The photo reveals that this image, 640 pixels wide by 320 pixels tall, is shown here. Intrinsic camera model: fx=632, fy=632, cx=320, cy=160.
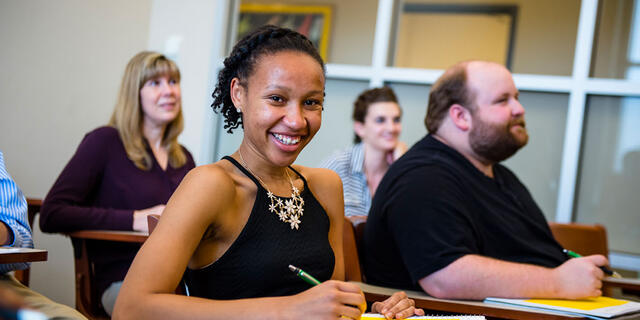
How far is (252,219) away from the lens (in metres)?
1.33

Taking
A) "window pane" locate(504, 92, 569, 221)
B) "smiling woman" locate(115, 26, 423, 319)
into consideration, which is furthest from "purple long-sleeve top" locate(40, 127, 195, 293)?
"window pane" locate(504, 92, 569, 221)

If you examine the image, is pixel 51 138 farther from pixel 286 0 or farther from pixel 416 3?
pixel 416 3

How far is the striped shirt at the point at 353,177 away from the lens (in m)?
3.83

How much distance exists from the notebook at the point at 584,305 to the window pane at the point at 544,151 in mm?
2442

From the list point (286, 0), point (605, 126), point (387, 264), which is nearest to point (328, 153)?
point (286, 0)

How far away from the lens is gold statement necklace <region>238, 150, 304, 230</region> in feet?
4.55

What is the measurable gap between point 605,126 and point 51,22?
3.55 meters

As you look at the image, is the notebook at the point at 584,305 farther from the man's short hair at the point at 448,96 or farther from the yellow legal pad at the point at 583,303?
the man's short hair at the point at 448,96

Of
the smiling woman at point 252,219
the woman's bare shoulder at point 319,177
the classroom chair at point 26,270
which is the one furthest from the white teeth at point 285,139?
the classroom chair at point 26,270

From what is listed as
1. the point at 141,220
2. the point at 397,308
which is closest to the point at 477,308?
the point at 397,308

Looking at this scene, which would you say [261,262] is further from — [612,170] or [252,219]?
[612,170]

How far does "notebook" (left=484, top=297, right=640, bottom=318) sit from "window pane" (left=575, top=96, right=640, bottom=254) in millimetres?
2437

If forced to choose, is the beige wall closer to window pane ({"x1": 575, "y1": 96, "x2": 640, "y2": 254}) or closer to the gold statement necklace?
the gold statement necklace

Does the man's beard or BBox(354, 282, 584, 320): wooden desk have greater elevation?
the man's beard
